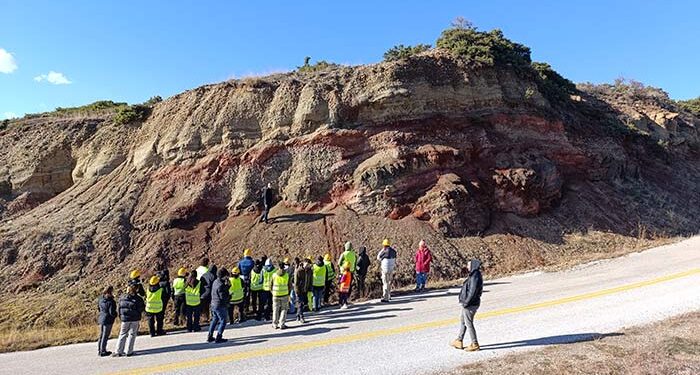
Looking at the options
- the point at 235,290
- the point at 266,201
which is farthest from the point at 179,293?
the point at 266,201

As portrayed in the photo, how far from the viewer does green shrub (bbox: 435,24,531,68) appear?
83.9ft

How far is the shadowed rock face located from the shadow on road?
8598mm

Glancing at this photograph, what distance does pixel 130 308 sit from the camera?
1027cm

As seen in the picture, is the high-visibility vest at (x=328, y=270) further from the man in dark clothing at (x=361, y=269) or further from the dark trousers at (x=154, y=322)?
the dark trousers at (x=154, y=322)

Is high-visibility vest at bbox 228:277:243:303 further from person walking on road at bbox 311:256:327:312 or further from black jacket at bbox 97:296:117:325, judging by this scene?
black jacket at bbox 97:296:117:325

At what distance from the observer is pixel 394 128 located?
22844 mm

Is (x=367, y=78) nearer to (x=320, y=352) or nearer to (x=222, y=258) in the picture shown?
(x=222, y=258)

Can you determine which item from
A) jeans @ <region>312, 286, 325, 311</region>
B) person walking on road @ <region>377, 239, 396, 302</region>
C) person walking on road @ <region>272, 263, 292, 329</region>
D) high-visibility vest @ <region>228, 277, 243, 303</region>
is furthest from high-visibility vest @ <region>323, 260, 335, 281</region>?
high-visibility vest @ <region>228, 277, 243, 303</region>

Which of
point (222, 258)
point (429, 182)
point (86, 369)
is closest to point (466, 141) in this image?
point (429, 182)

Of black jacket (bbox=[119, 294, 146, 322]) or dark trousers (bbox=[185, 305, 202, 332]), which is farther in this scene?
dark trousers (bbox=[185, 305, 202, 332])

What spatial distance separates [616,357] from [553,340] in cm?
133

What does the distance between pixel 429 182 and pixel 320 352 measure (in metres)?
13.4

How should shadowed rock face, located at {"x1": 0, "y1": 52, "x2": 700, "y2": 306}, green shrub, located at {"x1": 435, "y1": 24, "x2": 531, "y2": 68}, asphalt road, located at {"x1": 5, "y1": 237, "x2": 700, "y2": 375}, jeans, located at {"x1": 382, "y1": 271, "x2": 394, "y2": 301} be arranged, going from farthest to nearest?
green shrub, located at {"x1": 435, "y1": 24, "x2": 531, "y2": 68} < shadowed rock face, located at {"x1": 0, "y1": 52, "x2": 700, "y2": 306} < jeans, located at {"x1": 382, "y1": 271, "x2": 394, "y2": 301} < asphalt road, located at {"x1": 5, "y1": 237, "x2": 700, "y2": 375}

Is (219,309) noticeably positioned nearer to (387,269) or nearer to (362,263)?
(387,269)
